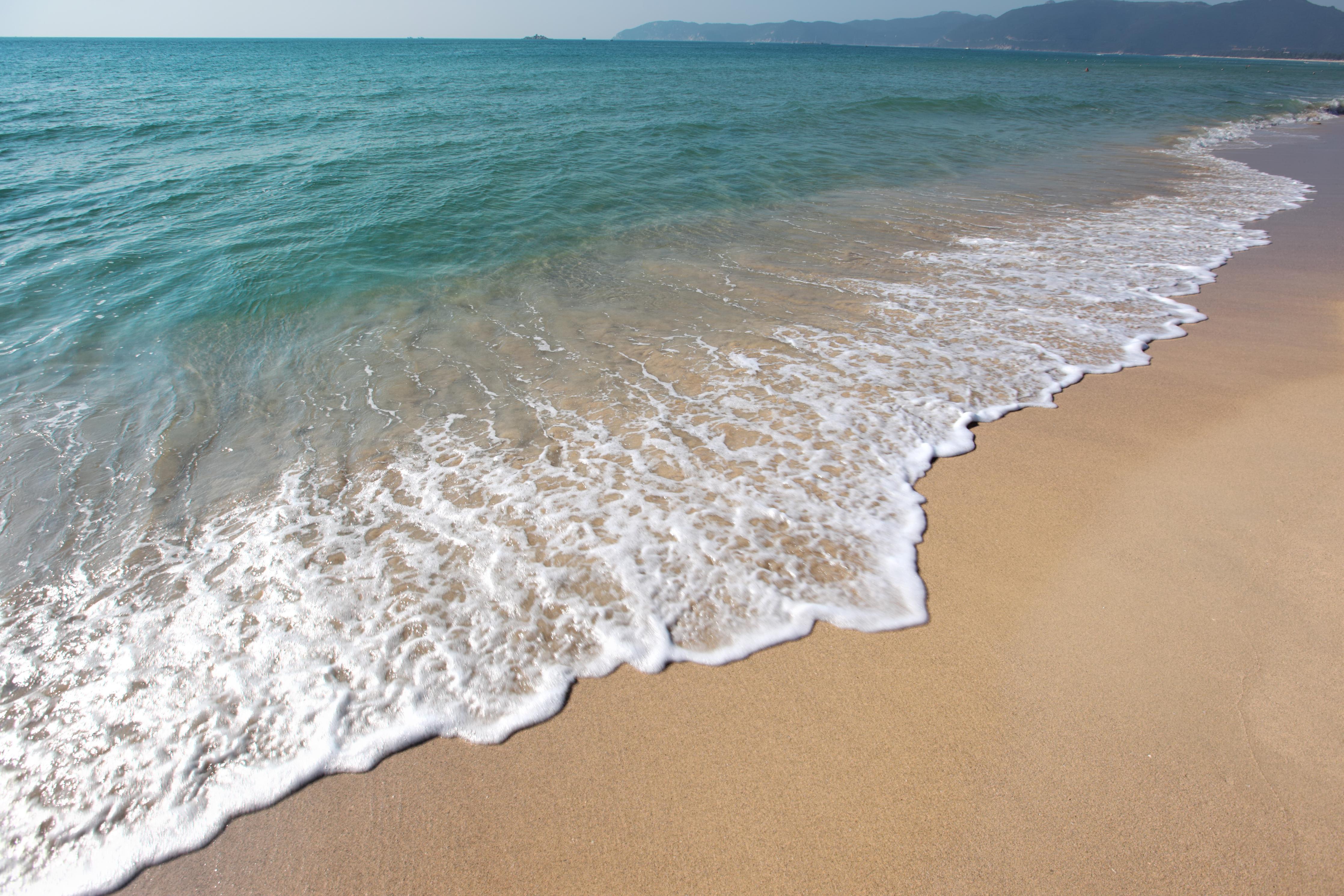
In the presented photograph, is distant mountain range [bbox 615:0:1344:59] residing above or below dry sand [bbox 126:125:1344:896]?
above

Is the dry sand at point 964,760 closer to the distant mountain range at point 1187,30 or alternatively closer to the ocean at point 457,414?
the ocean at point 457,414

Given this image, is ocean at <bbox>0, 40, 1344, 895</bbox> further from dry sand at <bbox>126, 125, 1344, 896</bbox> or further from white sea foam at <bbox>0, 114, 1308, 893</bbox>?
dry sand at <bbox>126, 125, 1344, 896</bbox>

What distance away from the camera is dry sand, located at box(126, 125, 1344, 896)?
2.11 metres

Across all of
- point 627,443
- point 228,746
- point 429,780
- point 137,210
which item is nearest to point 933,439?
point 627,443

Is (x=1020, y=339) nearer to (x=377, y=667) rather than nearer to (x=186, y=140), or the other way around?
(x=377, y=667)

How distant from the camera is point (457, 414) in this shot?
4.96 m

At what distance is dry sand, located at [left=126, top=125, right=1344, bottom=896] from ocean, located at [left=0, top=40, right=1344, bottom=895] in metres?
0.21

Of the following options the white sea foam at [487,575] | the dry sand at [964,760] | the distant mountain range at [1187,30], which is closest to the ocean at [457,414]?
the white sea foam at [487,575]

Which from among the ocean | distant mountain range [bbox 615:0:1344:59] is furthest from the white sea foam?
distant mountain range [bbox 615:0:1344:59]

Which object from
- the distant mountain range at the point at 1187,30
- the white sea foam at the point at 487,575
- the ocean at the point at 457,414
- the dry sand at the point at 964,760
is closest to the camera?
the dry sand at the point at 964,760

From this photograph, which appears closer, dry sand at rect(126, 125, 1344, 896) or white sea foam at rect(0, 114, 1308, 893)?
dry sand at rect(126, 125, 1344, 896)

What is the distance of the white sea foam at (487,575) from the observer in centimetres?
250

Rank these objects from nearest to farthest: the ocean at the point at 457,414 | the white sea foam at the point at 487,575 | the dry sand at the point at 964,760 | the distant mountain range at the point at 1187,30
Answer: the dry sand at the point at 964,760 < the white sea foam at the point at 487,575 < the ocean at the point at 457,414 < the distant mountain range at the point at 1187,30

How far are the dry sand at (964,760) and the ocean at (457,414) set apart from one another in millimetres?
209
